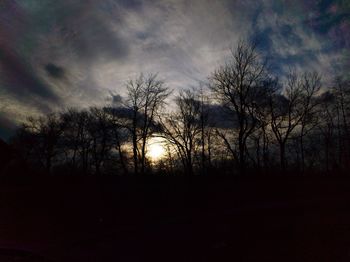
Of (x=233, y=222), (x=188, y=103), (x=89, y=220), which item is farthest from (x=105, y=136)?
(x=233, y=222)

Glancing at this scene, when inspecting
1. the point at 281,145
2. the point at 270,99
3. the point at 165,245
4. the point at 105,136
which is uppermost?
the point at 270,99

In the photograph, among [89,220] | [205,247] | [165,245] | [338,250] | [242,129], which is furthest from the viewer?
[242,129]

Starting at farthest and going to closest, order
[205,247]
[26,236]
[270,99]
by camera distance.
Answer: [270,99] → [26,236] → [205,247]

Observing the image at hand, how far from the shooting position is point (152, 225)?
1389 centimetres

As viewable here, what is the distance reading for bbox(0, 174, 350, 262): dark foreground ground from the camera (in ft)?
27.5

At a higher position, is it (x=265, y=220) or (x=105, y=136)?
(x=105, y=136)

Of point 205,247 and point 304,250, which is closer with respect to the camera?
point 304,250

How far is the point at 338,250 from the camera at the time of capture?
24.7ft

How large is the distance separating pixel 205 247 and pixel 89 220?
815 centimetres

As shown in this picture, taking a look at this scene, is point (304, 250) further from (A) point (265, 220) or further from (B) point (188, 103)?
(B) point (188, 103)

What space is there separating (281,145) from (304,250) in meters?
36.6

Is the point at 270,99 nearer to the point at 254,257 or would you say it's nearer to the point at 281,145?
the point at 281,145

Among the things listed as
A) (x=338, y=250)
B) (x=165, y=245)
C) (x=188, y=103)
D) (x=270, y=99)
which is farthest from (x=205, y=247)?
(x=188, y=103)

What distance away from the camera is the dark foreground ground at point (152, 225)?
8.37m
